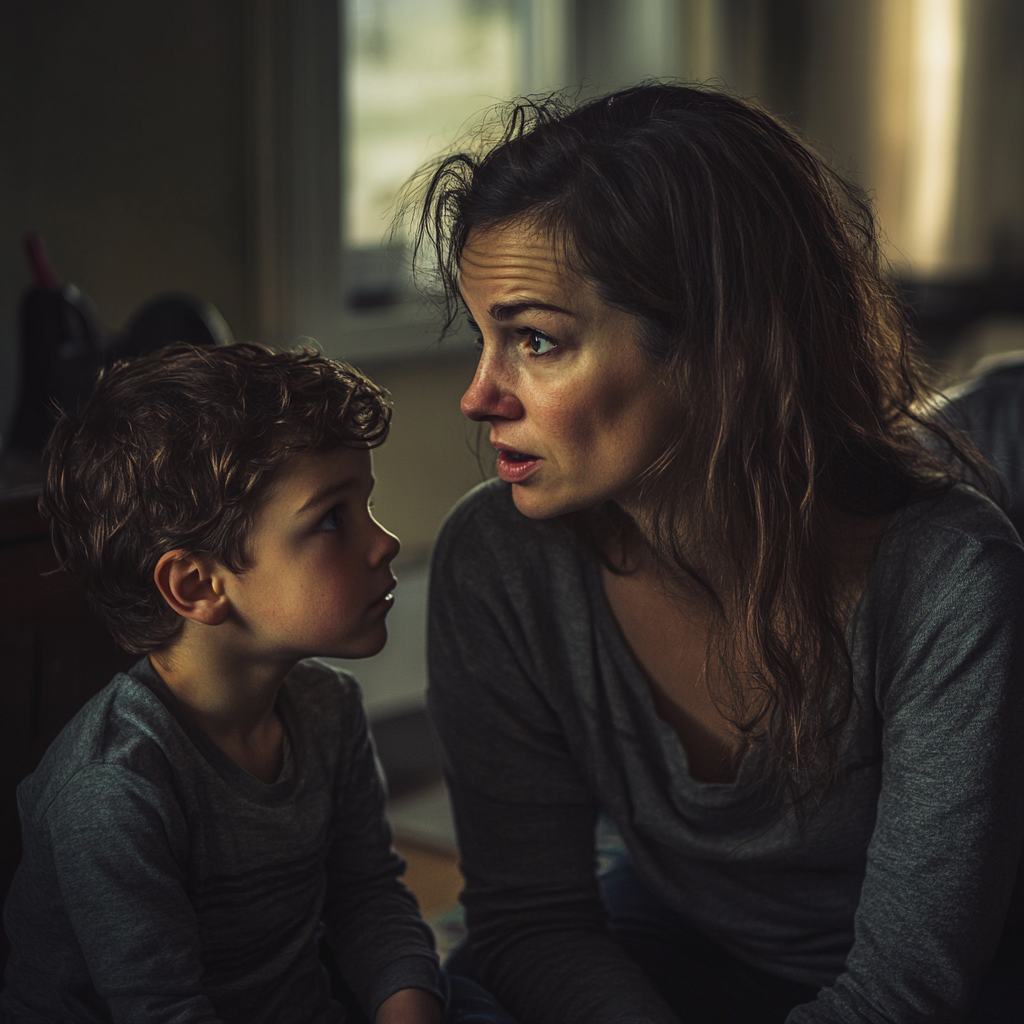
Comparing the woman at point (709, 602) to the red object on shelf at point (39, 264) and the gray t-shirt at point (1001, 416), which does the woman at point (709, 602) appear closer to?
the gray t-shirt at point (1001, 416)

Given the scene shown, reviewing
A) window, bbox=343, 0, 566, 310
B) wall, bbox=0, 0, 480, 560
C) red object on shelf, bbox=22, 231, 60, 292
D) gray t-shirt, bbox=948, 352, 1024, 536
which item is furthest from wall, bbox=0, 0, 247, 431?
gray t-shirt, bbox=948, 352, 1024, 536

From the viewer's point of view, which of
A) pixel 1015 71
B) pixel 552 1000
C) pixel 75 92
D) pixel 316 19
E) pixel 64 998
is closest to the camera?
pixel 64 998

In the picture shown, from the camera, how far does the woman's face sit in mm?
926

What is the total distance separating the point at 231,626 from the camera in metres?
0.96

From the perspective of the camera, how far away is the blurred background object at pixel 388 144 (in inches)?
86.3

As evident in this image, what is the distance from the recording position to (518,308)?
0.93 meters

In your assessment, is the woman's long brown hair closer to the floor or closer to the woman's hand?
the woman's hand

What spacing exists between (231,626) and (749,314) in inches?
18.3

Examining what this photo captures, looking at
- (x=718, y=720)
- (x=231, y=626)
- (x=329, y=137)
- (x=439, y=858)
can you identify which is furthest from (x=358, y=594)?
(x=329, y=137)

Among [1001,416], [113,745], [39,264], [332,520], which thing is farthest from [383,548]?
[1001,416]

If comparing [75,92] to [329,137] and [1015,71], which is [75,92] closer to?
[329,137]

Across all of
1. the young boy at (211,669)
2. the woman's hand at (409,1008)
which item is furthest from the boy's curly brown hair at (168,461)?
the woman's hand at (409,1008)

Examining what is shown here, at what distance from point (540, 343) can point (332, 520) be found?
0.22m

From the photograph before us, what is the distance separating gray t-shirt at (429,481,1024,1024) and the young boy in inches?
5.0
